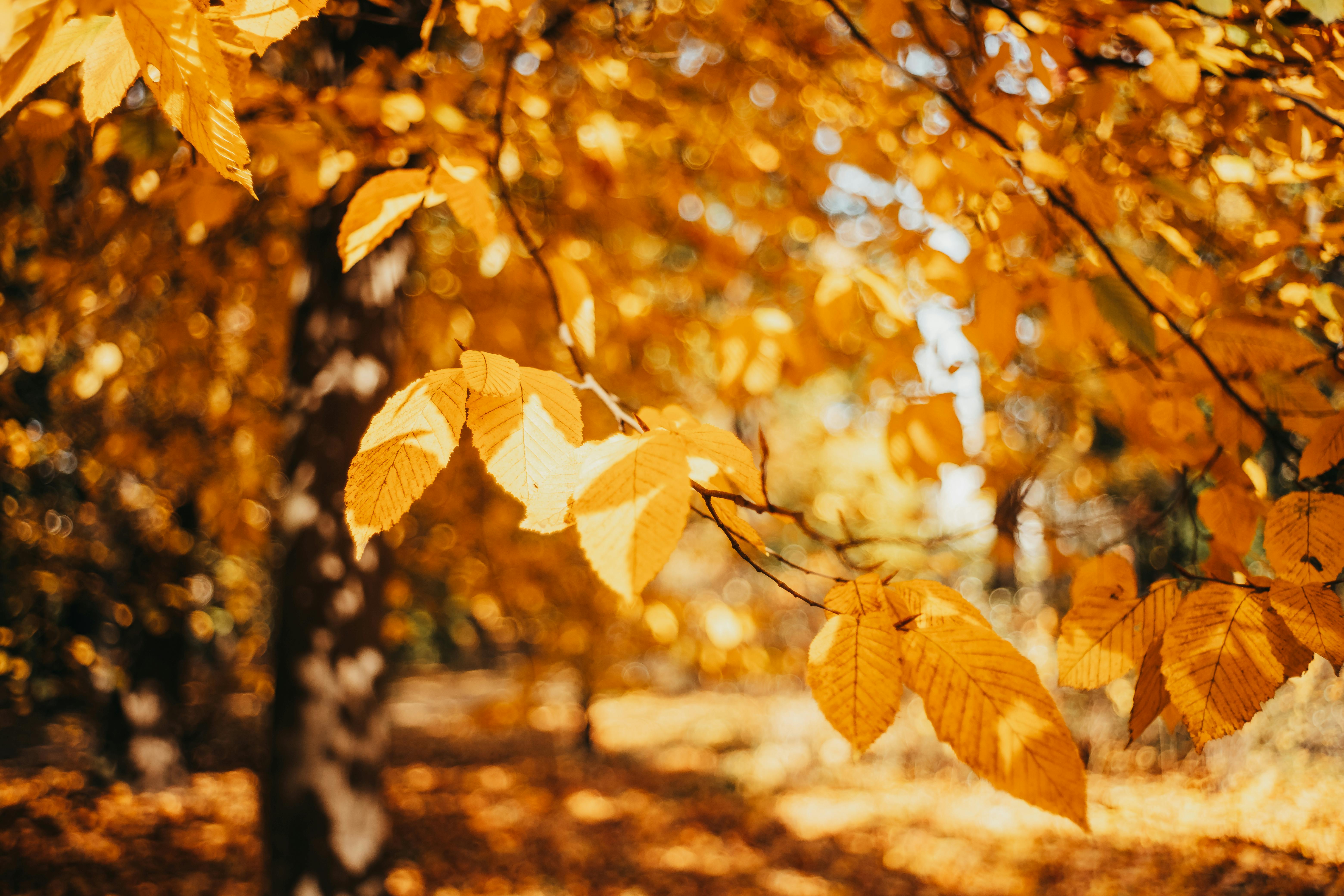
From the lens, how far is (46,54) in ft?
2.49

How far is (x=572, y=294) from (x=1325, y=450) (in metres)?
1.35

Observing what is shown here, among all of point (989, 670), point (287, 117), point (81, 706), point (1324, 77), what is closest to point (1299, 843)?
point (1324, 77)

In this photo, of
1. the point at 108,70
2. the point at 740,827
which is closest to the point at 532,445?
the point at 108,70

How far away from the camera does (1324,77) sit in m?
1.25

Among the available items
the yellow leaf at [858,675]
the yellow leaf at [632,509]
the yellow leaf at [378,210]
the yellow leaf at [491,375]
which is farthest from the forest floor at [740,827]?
the yellow leaf at [378,210]

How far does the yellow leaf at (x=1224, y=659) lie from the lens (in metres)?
0.79

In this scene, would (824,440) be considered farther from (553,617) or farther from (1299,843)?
(1299,843)

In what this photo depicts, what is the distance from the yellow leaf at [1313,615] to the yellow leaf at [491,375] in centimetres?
100

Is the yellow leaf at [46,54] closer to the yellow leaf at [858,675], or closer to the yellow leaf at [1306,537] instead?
the yellow leaf at [858,675]

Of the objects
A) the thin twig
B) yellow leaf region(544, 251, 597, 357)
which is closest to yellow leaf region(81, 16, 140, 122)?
yellow leaf region(544, 251, 597, 357)

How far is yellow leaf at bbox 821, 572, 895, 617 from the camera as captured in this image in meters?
0.85

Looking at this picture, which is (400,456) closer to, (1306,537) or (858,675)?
(858,675)

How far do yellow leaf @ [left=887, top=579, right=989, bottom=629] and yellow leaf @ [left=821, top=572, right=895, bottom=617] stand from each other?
0.05ft

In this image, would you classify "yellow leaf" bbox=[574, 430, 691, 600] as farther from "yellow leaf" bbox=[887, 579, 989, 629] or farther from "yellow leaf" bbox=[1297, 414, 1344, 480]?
"yellow leaf" bbox=[1297, 414, 1344, 480]
